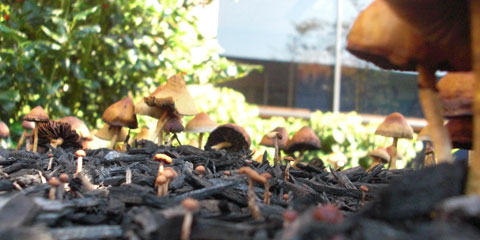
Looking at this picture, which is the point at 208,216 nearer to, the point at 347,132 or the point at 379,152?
the point at 379,152

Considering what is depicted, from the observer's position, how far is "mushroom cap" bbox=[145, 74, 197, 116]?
2718 mm

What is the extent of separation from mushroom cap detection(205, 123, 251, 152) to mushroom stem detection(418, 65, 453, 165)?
6.52ft

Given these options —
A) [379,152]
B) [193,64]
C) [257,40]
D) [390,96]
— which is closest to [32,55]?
[193,64]

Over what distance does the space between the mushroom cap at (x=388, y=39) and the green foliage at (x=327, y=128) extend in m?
4.47

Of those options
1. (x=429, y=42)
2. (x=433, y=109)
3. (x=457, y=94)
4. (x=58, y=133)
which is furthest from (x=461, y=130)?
(x=58, y=133)

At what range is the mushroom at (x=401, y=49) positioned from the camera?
3.99 feet

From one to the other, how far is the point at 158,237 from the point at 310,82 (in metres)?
7.78

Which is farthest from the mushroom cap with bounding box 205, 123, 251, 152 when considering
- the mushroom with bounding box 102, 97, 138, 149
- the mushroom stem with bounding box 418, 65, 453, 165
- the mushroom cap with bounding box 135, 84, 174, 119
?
the mushroom stem with bounding box 418, 65, 453, 165

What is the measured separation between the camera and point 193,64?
5645mm

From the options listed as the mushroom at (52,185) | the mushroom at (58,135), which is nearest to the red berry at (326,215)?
the mushroom at (52,185)

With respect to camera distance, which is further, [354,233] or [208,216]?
[208,216]

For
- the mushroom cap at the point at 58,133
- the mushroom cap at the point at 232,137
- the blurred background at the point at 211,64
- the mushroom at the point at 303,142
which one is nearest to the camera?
the mushroom cap at the point at 58,133

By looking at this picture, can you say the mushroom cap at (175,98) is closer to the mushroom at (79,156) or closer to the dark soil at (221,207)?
the dark soil at (221,207)

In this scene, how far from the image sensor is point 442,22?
4.03 feet
